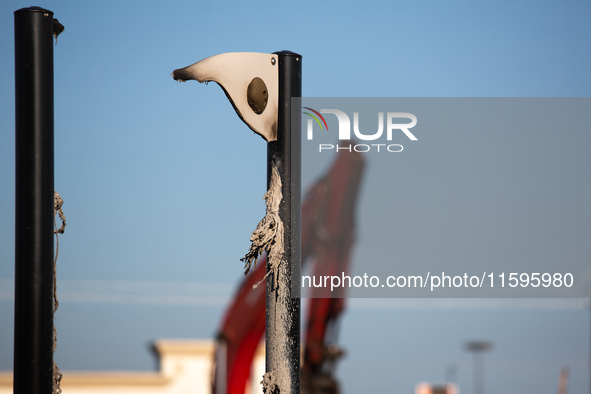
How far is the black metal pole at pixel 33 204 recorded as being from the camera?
1719 millimetres

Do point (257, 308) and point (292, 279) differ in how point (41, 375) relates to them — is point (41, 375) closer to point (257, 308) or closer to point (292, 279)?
point (292, 279)

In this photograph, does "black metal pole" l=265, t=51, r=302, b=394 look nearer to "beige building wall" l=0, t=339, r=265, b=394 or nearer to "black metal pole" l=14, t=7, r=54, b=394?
"black metal pole" l=14, t=7, r=54, b=394

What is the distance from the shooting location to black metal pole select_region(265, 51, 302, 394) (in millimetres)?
1903

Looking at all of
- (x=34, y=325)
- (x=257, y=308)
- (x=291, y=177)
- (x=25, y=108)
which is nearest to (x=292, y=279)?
(x=291, y=177)

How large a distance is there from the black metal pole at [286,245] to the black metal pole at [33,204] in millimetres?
653

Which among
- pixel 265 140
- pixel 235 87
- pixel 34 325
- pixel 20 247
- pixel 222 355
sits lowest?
pixel 222 355

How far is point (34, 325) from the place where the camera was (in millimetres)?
1716

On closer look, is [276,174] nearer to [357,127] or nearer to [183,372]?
[357,127]

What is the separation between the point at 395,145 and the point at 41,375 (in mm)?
1667

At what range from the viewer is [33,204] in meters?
1.75

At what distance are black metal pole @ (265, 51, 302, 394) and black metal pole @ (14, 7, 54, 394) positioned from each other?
65 cm

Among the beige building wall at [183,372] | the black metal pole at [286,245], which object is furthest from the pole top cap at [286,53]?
the beige building wall at [183,372]

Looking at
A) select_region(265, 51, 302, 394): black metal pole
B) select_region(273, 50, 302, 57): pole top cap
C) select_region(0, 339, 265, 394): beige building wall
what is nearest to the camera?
select_region(265, 51, 302, 394): black metal pole

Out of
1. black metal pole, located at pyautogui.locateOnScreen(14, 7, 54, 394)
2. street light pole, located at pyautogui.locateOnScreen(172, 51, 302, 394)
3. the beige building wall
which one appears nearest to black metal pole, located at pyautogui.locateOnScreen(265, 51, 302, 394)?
street light pole, located at pyautogui.locateOnScreen(172, 51, 302, 394)
